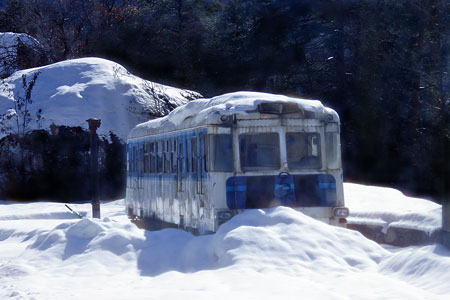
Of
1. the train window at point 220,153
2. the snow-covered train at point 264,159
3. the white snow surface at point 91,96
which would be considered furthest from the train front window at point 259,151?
the white snow surface at point 91,96

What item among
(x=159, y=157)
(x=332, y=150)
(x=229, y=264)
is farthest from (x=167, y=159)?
(x=229, y=264)

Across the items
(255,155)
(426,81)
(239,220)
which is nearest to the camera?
(239,220)

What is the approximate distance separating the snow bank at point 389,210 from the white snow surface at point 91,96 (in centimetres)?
1164

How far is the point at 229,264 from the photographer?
10.5 m

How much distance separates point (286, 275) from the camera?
9.77 metres

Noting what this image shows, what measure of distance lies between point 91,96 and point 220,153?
19.3 metres

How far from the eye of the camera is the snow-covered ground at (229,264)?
8.89 meters

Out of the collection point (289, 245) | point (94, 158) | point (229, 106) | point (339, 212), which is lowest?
point (289, 245)

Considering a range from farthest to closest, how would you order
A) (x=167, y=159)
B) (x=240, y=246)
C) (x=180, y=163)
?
(x=167, y=159)
(x=180, y=163)
(x=240, y=246)

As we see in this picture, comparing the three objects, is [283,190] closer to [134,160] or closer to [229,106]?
[229,106]

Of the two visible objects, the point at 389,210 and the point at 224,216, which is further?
the point at 389,210

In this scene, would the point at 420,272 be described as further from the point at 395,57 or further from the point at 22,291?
the point at 395,57

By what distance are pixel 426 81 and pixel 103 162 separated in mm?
14478

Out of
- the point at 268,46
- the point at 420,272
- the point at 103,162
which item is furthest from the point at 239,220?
the point at 268,46
